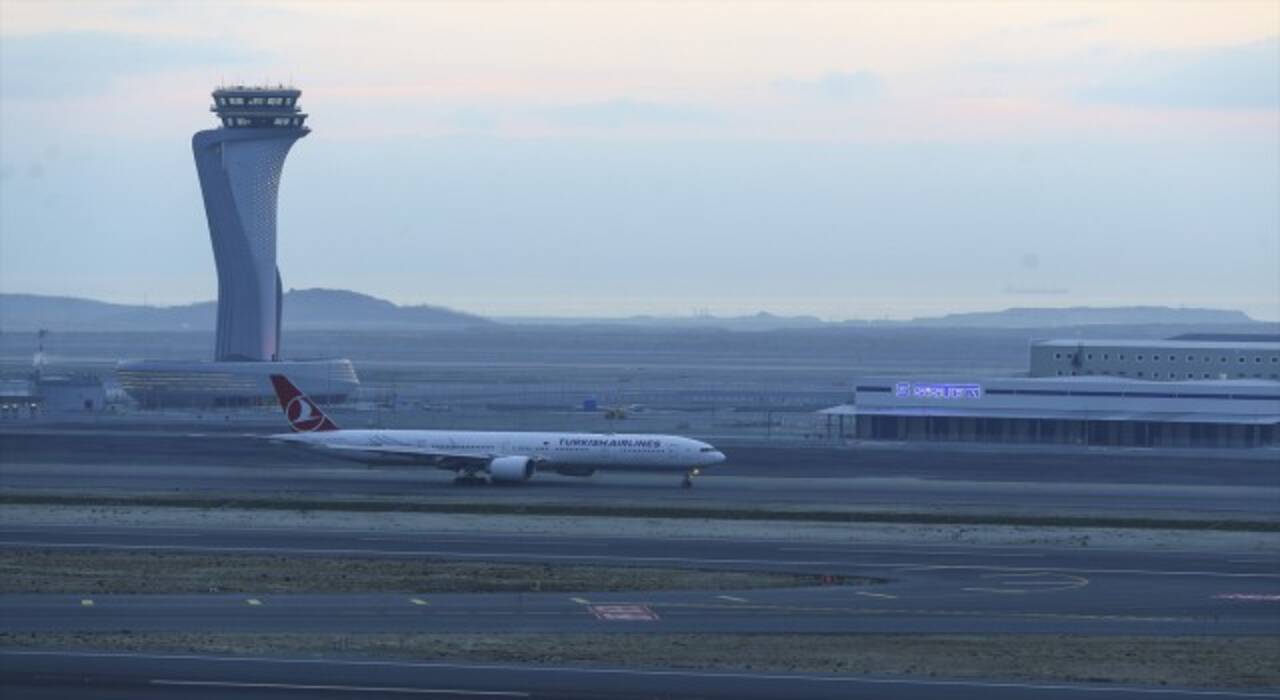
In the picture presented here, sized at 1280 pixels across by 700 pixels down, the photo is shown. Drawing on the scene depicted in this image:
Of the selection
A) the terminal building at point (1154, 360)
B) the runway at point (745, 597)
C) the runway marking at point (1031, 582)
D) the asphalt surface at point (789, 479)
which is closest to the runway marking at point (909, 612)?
the runway at point (745, 597)

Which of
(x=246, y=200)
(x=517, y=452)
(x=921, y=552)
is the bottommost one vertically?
(x=921, y=552)

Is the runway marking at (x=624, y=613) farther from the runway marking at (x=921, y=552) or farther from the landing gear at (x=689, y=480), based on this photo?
the landing gear at (x=689, y=480)

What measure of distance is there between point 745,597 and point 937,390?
208 ft

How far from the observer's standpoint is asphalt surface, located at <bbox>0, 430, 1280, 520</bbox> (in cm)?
6219

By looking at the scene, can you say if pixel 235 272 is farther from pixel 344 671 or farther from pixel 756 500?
pixel 344 671

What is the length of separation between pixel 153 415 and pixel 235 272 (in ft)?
78.3

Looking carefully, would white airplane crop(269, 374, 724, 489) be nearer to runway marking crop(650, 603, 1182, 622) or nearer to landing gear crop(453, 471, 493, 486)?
landing gear crop(453, 471, 493, 486)

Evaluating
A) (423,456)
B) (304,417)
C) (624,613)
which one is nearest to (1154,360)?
(423,456)

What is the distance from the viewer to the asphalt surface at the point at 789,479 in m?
62.2

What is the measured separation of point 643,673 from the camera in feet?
92.3

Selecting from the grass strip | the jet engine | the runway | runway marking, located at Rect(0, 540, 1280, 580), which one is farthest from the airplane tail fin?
the grass strip

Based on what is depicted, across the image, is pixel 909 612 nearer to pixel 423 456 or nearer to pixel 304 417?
pixel 423 456

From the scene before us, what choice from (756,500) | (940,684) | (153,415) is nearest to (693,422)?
(153,415)

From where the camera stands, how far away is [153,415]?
119938mm
